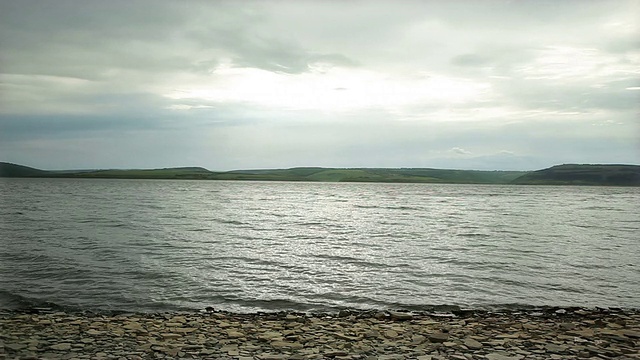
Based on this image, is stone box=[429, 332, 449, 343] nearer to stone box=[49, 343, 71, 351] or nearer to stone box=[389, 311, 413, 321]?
stone box=[389, 311, 413, 321]

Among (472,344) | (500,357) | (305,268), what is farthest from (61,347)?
(305,268)

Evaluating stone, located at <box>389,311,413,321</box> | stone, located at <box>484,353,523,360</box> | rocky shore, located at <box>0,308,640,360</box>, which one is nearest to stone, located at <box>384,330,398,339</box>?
rocky shore, located at <box>0,308,640,360</box>

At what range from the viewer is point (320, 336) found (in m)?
10.4

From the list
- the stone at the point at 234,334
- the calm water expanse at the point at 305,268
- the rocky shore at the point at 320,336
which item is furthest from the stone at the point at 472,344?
the stone at the point at 234,334

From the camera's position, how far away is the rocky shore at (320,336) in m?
8.90

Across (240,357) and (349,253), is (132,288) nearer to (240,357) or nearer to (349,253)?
(240,357)

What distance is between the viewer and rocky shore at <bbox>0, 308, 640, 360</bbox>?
29.2 ft

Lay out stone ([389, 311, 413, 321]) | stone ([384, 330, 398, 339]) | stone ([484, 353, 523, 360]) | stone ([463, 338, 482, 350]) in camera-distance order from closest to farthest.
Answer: stone ([484, 353, 523, 360]), stone ([463, 338, 482, 350]), stone ([384, 330, 398, 339]), stone ([389, 311, 413, 321])

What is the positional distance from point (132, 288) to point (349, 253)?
12504 millimetres

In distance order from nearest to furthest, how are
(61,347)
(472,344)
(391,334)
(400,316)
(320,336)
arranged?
(61,347), (472,344), (320,336), (391,334), (400,316)

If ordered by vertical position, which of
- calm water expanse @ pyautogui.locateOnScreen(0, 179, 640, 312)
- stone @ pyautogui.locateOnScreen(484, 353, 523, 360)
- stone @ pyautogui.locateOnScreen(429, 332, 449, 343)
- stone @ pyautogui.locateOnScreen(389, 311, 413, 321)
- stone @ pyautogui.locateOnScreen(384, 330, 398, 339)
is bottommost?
calm water expanse @ pyautogui.locateOnScreen(0, 179, 640, 312)

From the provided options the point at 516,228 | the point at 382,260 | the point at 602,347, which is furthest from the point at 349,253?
the point at 516,228

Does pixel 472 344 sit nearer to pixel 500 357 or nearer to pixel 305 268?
pixel 500 357

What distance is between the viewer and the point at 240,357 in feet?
28.5
